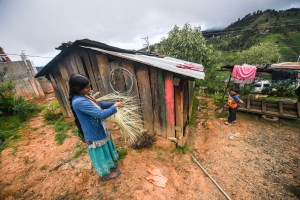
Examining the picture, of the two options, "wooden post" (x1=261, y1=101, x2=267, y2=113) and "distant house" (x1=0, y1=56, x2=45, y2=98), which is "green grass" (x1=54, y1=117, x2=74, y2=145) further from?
"wooden post" (x1=261, y1=101, x2=267, y2=113)

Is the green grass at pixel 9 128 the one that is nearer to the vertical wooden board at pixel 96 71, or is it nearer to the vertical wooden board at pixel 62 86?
the vertical wooden board at pixel 62 86

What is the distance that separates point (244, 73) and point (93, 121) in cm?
810

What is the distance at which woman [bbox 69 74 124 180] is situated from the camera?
2037 mm

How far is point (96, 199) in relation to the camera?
2.66 m

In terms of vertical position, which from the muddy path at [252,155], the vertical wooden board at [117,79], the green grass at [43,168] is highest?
the vertical wooden board at [117,79]

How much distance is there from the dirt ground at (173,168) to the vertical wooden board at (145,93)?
0.76 meters

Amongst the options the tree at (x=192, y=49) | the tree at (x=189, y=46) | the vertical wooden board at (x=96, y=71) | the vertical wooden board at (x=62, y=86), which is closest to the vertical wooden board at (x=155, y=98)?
the vertical wooden board at (x=96, y=71)

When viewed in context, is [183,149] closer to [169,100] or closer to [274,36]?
[169,100]

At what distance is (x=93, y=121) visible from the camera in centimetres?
233

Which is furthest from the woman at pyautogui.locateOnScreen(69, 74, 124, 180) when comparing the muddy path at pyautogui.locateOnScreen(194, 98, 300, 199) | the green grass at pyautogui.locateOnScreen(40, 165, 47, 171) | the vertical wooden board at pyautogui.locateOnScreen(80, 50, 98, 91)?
the muddy path at pyautogui.locateOnScreen(194, 98, 300, 199)

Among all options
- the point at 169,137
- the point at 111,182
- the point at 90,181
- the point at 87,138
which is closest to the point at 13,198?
the point at 90,181

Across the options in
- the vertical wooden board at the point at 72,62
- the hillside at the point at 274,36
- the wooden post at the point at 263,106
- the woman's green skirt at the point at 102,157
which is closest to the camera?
the woman's green skirt at the point at 102,157

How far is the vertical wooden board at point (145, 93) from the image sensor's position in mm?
3828

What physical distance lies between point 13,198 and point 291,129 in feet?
29.6
